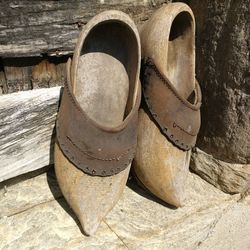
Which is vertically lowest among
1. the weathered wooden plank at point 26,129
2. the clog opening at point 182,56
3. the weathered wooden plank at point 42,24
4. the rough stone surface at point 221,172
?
the rough stone surface at point 221,172

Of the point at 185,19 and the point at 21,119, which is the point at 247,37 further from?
the point at 21,119

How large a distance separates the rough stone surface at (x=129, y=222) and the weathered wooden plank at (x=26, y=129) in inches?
4.2

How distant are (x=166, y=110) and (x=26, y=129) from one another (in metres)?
0.48

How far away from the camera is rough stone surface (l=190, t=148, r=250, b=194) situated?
1.62 m

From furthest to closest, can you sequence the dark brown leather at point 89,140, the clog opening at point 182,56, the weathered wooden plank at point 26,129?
the clog opening at point 182,56
the weathered wooden plank at point 26,129
the dark brown leather at point 89,140

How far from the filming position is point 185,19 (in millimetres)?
1524

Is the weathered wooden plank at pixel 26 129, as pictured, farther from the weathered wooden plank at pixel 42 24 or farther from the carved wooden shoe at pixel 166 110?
the carved wooden shoe at pixel 166 110

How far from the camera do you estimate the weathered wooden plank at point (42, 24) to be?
1.40m

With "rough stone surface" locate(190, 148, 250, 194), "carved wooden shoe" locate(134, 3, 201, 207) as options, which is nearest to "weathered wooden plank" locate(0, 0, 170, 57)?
"carved wooden shoe" locate(134, 3, 201, 207)

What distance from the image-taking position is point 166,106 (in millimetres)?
1414

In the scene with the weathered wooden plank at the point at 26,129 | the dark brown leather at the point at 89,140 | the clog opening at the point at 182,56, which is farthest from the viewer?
the clog opening at the point at 182,56

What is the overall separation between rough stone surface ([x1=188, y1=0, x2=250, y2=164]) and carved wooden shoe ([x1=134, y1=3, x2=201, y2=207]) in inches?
3.6

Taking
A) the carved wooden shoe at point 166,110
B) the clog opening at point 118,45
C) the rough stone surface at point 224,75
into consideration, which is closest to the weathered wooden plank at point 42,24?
the clog opening at point 118,45

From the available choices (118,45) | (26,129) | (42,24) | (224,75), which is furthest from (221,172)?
(42,24)
